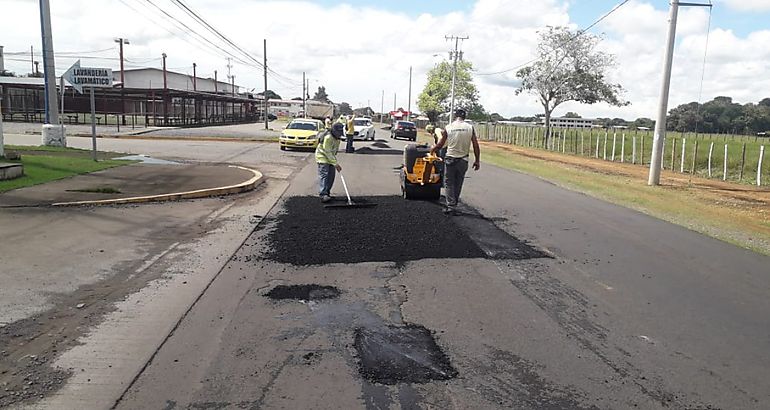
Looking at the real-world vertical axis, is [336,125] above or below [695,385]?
above

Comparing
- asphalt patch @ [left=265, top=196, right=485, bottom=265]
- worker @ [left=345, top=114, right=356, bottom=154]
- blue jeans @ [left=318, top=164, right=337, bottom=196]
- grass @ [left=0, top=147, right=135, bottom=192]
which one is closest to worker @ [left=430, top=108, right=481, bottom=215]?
asphalt patch @ [left=265, top=196, right=485, bottom=265]

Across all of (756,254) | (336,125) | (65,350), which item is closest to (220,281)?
(65,350)

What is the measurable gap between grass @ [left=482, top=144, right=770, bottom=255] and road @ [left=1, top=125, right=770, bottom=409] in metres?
1.33

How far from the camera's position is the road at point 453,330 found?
3913 mm

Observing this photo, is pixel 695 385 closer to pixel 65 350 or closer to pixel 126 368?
pixel 126 368

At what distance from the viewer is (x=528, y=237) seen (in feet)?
29.9

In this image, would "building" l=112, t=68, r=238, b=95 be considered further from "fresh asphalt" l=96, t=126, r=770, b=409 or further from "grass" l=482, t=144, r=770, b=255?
"fresh asphalt" l=96, t=126, r=770, b=409

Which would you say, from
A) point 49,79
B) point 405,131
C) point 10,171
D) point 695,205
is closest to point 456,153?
point 695,205

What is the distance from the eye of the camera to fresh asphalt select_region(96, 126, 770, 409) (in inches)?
153

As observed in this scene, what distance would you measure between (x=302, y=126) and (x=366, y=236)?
69.9ft

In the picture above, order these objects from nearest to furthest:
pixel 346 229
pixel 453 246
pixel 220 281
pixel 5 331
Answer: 1. pixel 5 331
2. pixel 220 281
3. pixel 453 246
4. pixel 346 229

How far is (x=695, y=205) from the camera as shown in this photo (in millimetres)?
14422

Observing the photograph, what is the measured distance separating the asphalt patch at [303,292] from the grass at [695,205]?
254 inches

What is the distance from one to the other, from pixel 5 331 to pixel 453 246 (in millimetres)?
5139
